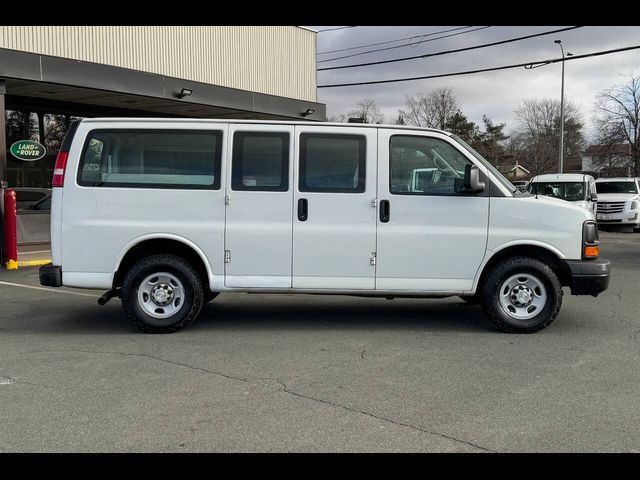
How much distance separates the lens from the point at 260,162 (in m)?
6.50

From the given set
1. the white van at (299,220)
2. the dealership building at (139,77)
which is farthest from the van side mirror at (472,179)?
the dealership building at (139,77)

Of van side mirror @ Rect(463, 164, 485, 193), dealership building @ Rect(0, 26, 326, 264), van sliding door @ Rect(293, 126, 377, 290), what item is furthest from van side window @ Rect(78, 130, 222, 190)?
dealership building @ Rect(0, 26, 326, 264)

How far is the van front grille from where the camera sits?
2238cm

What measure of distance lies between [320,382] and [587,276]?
10.6ft

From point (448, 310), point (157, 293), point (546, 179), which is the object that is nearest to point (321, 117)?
point (546, 179)

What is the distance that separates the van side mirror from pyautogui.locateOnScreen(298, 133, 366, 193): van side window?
3.54 feet

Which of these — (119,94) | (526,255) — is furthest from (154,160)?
(119,94)

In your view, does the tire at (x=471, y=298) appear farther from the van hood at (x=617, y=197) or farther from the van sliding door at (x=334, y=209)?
the van hood at (x=617, y=197)

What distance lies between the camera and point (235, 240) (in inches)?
254

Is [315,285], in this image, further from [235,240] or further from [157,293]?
[157,293]

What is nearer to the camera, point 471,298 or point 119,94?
point 471,298

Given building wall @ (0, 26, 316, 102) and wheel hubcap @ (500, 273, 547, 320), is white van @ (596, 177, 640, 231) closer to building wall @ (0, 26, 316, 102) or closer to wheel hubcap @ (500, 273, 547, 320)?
building wall @ (0, 26, 316, 102)

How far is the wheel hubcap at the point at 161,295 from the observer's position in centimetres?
650

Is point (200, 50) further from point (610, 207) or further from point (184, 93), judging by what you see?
point (610, 207)
